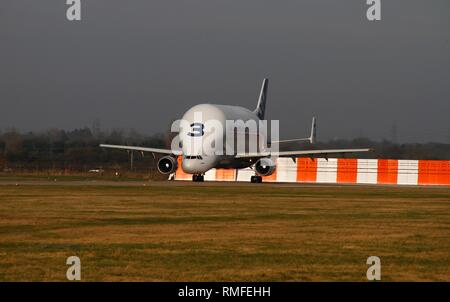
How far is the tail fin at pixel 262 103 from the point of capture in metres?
82.7

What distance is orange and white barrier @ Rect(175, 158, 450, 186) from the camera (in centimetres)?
7012

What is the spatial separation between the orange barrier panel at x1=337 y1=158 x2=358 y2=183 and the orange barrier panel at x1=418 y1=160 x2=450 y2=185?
16.8ft

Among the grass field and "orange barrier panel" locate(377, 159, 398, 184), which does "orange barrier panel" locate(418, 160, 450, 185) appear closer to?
"orange barrier panel" locate(377, 159, 398, 184)

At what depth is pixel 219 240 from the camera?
67.1 ft

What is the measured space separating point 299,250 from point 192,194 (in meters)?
24.1

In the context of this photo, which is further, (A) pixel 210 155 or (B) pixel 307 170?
(B) pixel 307 170

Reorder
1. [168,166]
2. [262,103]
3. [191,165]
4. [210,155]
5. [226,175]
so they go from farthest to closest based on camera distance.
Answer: [262,103] → [226,175] → [168,166] → [210,155] → [191,165]

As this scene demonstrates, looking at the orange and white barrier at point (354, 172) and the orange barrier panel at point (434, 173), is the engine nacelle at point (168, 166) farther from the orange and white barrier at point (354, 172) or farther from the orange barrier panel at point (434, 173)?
the orange barrier panel at point (434, 173)

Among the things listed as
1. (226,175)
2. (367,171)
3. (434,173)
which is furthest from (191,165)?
(434,173)

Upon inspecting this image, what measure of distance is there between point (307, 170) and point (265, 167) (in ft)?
29.3

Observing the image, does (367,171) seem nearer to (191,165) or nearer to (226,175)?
(226,175)

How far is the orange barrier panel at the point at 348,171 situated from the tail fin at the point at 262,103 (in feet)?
39.2

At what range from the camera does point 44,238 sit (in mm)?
20297
